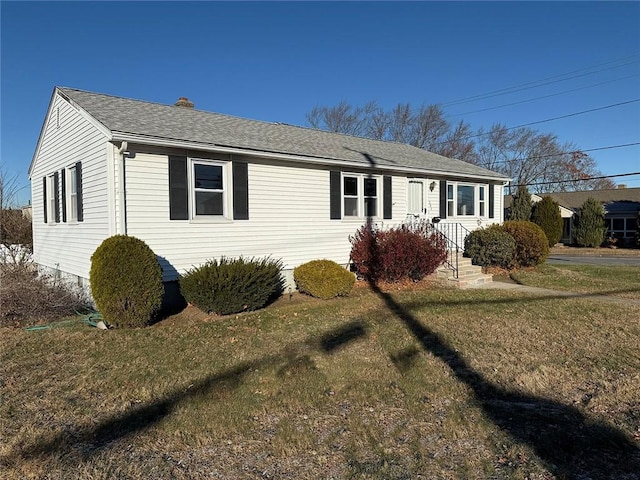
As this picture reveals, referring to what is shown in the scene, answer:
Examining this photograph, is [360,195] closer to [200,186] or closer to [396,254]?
[396,254]

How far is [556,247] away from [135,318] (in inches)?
1189

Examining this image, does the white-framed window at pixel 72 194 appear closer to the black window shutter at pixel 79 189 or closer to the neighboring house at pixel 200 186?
the neighboring house at pixel 200 186

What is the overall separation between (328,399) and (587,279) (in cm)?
1154

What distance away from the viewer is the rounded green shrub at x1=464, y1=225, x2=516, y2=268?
46.6 ft

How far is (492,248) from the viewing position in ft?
46.8

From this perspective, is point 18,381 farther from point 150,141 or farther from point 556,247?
point 556,247

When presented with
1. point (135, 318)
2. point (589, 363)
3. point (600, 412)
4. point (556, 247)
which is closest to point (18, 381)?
point (135, 318)

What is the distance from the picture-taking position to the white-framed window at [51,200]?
12352 millimetres

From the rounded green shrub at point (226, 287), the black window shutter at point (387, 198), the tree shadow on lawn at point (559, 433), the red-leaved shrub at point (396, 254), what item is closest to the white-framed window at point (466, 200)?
the black window shutter at point (387, 198)

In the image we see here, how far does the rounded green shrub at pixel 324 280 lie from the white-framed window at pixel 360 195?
8.59 ft

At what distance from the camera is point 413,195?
1477 cm

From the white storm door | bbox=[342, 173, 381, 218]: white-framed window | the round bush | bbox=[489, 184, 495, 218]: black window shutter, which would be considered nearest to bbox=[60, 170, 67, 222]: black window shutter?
bbox=[342, 173, 381, 218]: white-framed window

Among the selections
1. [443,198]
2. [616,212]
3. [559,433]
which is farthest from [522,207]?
[559,433]

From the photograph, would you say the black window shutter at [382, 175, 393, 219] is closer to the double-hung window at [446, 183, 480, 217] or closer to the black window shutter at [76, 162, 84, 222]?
the double-hung window at [446, 183, 480, 217]
